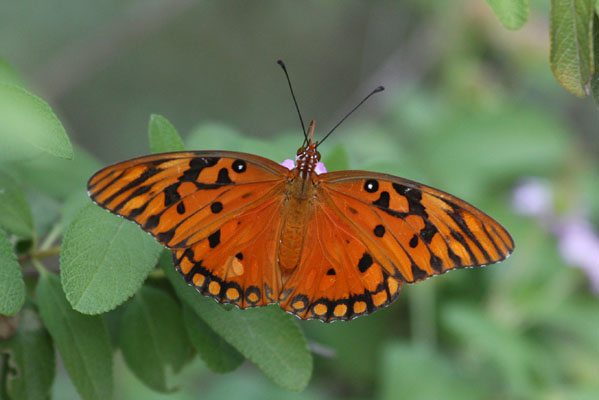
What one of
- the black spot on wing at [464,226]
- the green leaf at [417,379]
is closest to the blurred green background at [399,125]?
the green leaf at [417,379]

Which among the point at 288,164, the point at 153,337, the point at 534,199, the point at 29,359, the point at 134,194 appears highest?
the point at 534,199

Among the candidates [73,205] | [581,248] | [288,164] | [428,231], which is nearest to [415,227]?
[428,231]

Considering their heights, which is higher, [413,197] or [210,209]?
[413,197]

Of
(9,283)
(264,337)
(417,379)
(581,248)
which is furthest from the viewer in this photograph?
(581,248)

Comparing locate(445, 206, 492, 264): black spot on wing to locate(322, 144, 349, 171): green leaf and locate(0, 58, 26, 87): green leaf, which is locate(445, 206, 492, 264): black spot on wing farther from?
locate(0, 58, 26, 87): green leaf

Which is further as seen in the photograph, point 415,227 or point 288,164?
point 288,164

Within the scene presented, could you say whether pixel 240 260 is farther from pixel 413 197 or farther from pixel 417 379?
pixel 417 379

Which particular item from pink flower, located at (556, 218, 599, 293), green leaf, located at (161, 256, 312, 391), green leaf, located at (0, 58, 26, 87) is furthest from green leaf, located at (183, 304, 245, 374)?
pink flower, located at (556, 218, 599, 293)
